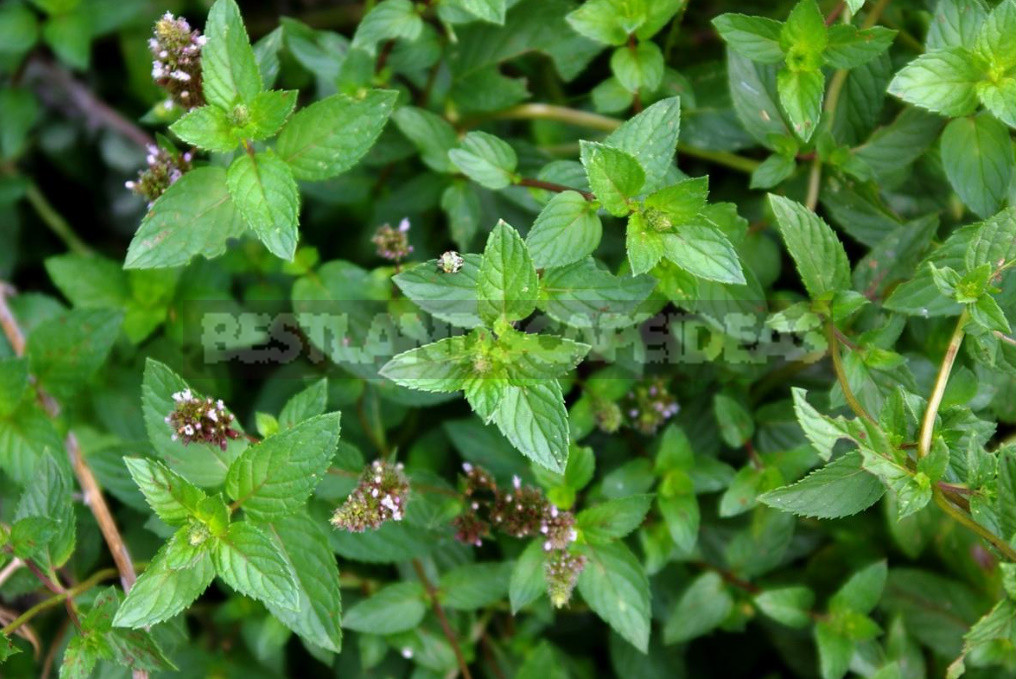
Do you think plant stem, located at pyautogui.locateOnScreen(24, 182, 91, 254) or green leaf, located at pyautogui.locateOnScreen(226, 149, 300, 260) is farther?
plant stem, located at pyautogui.locateOnScreen(24, 182, 91, 254)

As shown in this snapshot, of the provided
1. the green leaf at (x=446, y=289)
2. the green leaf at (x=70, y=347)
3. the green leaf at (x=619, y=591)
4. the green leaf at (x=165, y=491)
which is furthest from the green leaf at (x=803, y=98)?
the green leaf at (x=70, y=347)

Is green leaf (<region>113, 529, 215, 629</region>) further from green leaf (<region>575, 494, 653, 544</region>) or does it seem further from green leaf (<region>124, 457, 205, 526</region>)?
green leaf (<region>575, 494, 653, 544</region>)

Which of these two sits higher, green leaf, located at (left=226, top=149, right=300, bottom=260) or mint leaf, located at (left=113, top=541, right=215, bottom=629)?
green leaf, located at (left=226, top=149, right=300, bottom=260)

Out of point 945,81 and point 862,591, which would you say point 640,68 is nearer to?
point 945,81

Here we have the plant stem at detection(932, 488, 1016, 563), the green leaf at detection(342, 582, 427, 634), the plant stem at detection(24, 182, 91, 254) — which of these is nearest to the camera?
the plant stem at detection(932, 488, 1016, 563)

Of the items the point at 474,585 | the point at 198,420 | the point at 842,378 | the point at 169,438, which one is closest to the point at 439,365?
the point at 198,420

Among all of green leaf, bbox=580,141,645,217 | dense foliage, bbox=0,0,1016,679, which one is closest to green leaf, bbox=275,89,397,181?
dense foliage, bbox=0,0,1016,679
